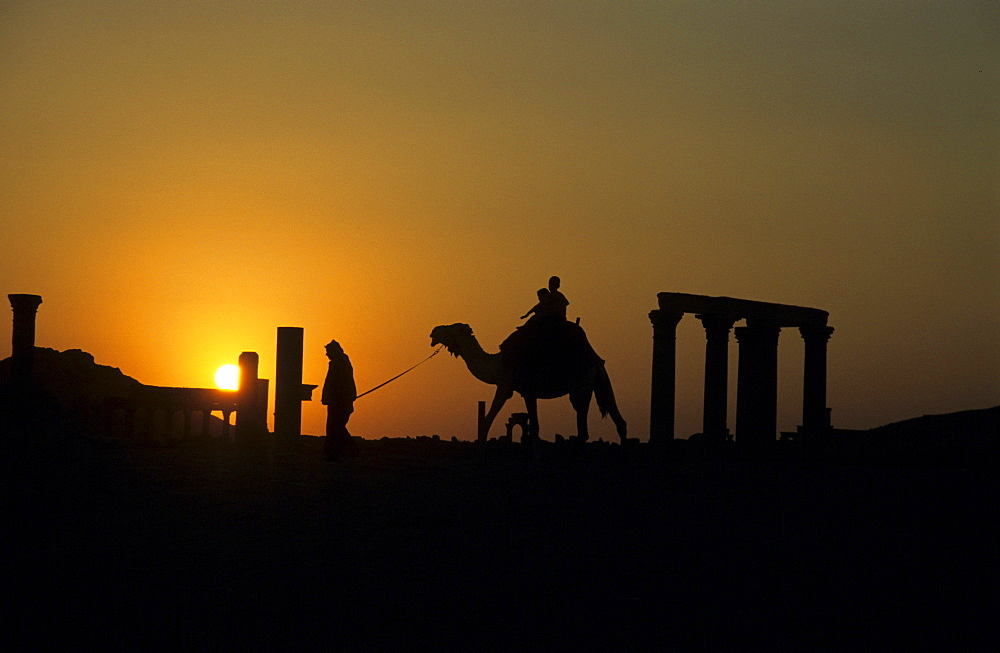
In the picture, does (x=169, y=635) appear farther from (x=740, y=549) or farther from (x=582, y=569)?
(x=740, y=549)

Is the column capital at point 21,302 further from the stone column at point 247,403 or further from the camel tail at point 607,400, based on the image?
the camel tail at point 607,400

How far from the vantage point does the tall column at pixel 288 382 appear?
73.9 feet

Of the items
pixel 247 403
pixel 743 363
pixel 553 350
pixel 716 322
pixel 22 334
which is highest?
pixel 716 322

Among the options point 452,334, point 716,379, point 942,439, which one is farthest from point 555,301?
point 716,379

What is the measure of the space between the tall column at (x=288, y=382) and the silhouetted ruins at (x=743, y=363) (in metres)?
11.1

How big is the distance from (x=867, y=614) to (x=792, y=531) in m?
3.85

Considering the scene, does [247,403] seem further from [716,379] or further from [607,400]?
[716,379]

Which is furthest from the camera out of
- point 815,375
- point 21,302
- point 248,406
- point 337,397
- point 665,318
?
point 815,375

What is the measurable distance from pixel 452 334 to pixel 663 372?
900 cm

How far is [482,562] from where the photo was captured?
1060cm

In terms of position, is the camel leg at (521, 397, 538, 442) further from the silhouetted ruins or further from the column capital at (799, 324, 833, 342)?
the column capital at (799, 324, 833, 342)

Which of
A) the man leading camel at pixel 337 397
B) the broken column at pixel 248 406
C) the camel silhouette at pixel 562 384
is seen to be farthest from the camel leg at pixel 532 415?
the broken column at pixel 248 406

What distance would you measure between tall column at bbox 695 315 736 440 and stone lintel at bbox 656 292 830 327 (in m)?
0.40

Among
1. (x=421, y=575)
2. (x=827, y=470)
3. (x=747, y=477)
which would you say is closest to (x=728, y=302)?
(x=827, y=470)
